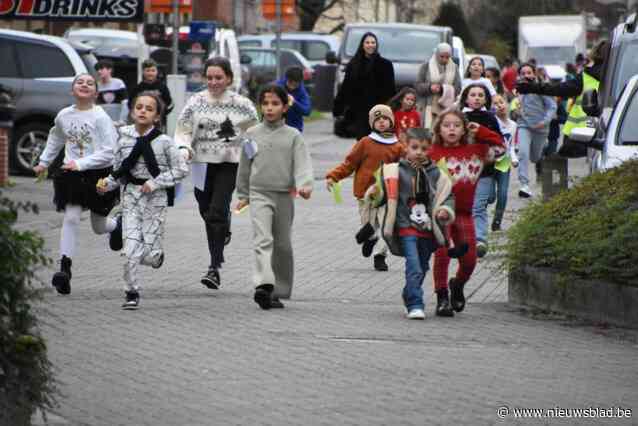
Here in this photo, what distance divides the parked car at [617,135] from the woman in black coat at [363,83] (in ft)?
11.8

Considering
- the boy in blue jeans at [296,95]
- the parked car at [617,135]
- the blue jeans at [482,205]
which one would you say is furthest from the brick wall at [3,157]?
the parked car at [617,135]

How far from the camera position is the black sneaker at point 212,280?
40.2 ft

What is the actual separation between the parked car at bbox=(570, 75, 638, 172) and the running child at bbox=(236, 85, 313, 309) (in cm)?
392

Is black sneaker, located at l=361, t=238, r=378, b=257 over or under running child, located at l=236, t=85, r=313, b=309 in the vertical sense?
under

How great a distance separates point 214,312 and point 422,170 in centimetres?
163

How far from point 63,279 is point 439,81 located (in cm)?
1022

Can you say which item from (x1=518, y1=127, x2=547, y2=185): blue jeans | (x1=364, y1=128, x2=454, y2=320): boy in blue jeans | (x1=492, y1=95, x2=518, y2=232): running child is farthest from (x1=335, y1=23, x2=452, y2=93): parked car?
(x1=364, y1=128, x2=454, y2=320): boy in blue jeans

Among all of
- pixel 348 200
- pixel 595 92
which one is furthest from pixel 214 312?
pixel 348 200

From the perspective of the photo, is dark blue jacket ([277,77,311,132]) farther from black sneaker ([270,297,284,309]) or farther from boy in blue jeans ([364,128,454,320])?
boy in blue jeans ([364,128,454,320])

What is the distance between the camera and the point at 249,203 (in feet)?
37.7

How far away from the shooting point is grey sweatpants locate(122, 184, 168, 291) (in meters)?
11.4

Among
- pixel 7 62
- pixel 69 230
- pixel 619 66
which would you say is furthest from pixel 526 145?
pixel 69 230

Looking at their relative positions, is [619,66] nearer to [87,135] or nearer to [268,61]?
[87,135]

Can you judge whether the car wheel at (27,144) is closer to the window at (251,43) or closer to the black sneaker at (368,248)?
the black sneaker at (368,248)
